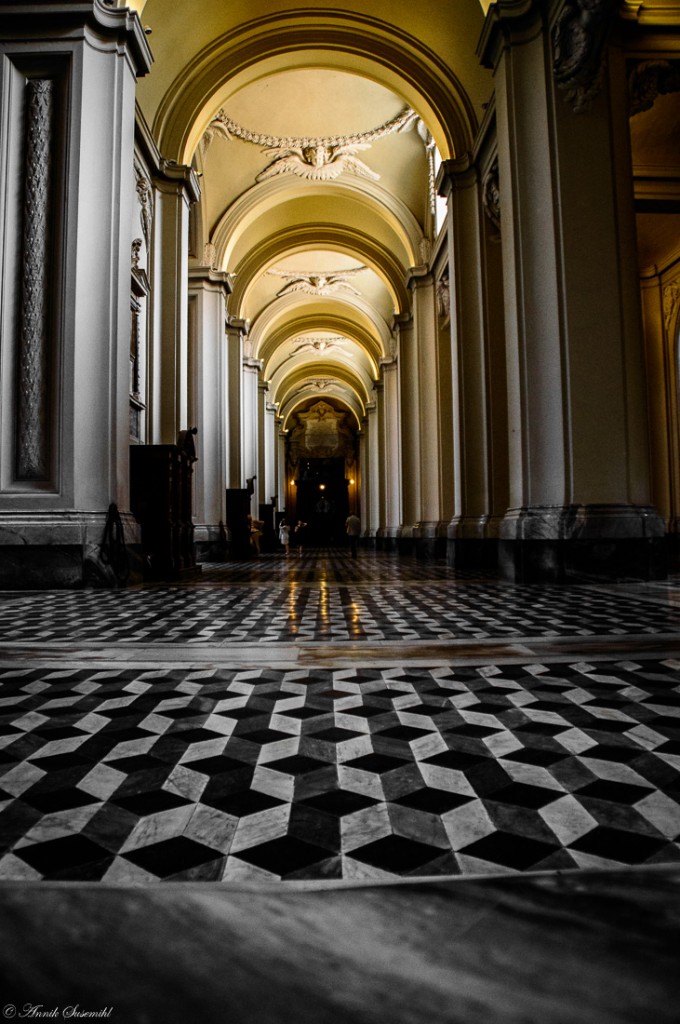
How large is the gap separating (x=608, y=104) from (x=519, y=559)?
4892 millimetres

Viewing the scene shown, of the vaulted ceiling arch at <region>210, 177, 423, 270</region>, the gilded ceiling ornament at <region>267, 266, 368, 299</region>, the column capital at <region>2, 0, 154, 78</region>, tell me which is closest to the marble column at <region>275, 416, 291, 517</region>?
the gilded ceiling ornament at <region>267, 266, 368, 299</region>

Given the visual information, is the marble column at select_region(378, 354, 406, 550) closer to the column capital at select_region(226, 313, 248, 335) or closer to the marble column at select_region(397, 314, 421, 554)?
the marble column at select_region(397, 314, 421, 554)

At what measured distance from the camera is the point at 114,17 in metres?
7.19

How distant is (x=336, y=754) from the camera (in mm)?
1679

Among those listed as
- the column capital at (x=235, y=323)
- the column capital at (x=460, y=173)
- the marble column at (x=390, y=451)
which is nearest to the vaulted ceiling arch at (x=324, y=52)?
the column capital at (x=460, y=173)

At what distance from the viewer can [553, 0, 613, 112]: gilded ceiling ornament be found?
6.34 m

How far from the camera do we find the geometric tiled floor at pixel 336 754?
1.16 meters

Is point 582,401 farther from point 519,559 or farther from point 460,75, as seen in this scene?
point 460,75

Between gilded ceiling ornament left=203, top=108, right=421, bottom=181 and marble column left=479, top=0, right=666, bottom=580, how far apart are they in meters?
7.95

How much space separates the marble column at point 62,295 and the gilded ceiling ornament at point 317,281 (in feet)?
51.5

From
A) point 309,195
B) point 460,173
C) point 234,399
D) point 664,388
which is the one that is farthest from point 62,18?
point 664,388

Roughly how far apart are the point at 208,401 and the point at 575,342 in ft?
32.0

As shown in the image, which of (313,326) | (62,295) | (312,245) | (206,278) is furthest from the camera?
(313,326)

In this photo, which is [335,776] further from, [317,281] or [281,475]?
[281,475]
